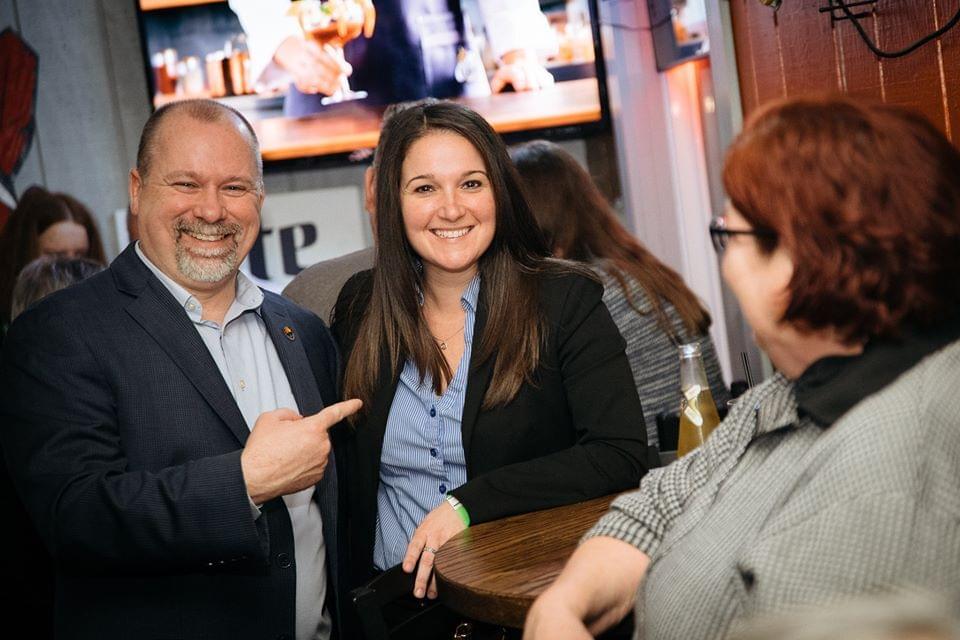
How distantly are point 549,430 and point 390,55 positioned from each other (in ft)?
9.43

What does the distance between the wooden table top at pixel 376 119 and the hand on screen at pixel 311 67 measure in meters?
0.12

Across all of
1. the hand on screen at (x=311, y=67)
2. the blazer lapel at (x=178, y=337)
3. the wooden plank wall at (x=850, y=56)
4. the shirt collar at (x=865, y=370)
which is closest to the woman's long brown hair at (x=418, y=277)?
the blazer lapel at (x=178, y=337)

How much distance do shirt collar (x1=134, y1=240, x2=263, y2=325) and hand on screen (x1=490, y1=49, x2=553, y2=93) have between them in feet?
8.18

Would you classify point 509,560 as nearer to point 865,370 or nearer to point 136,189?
point 865,370

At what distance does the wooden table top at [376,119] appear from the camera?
4566mm

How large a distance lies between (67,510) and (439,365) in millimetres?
799

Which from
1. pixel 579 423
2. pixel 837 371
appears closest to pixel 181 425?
pixel 579 423

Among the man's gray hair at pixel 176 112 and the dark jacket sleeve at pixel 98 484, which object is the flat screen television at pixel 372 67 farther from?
the dark jacket sleeve at pixel 98 484

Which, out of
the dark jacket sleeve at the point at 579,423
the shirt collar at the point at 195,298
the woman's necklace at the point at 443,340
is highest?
the shirt collar at the point at 195,298

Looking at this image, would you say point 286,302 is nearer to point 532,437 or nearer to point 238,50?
point 532,437

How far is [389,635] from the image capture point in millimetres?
1756

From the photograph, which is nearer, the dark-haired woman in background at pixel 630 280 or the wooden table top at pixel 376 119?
the dark-haired woman in background at pixel 630 280

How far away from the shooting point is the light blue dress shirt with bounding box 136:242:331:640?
213 cm

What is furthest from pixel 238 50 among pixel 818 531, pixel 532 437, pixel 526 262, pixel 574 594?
pixel 818 531
